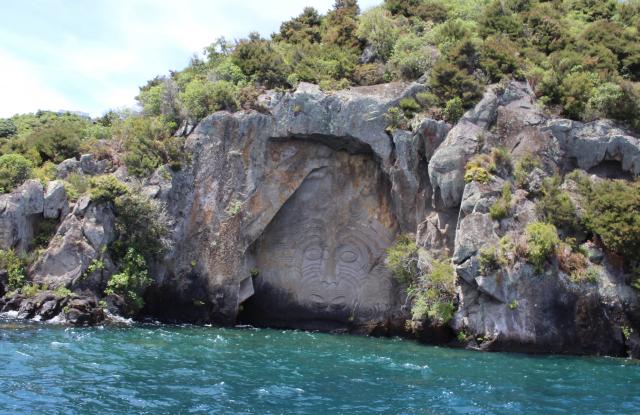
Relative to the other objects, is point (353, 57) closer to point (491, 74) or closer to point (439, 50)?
point (439, 50)

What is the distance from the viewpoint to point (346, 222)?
33.0 m

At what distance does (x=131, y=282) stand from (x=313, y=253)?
9.44 meters

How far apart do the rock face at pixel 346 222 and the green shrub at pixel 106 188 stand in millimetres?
519

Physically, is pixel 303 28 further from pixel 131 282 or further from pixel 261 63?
pixel 131 282

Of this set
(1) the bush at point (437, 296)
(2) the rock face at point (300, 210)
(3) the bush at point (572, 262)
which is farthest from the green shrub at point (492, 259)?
(2) the rock face at point (300, 210)

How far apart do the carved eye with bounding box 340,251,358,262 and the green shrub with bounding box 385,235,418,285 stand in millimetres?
2601

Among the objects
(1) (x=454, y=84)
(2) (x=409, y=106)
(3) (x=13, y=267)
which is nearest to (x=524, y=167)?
(1) (x=454, y=84)

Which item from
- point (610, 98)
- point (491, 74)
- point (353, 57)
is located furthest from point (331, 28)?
point (610, 98)

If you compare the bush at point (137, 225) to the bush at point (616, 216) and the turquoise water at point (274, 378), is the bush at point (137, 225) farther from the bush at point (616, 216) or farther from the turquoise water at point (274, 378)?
the bush at point (616, 216)

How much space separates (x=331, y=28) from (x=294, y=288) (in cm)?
1861

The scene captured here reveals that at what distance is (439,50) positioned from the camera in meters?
35.5

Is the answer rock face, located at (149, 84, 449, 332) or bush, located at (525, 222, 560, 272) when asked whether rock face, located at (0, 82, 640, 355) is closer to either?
rock face, located at (149, 84, 449, 332)

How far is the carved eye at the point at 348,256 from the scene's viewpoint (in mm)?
32812

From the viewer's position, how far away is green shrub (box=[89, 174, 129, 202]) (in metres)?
28.7
